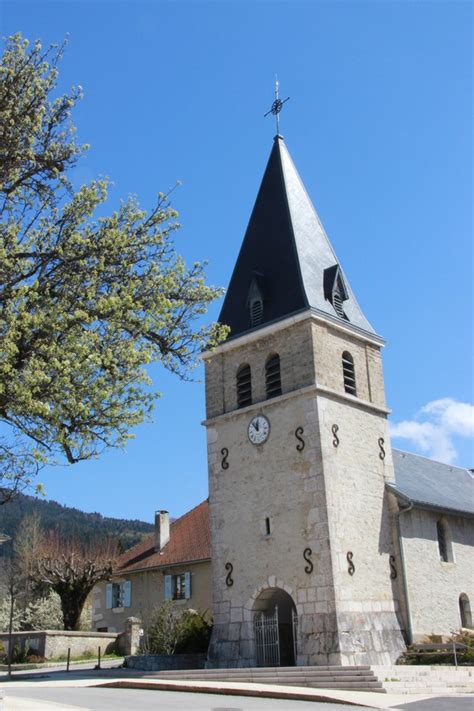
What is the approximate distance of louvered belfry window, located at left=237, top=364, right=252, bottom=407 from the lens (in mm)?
21109

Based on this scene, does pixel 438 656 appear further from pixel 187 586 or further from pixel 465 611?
pixel 187 586

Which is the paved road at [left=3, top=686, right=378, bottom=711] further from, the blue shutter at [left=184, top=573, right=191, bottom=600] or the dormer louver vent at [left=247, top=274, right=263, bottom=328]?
the blue shutter at [left=184, top=573, right=191, bottom=600]

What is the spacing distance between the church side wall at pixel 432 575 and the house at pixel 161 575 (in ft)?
27.2

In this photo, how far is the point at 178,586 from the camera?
27484 mm

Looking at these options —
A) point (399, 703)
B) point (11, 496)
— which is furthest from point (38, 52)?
point (399, 703)

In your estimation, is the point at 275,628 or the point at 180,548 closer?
the point at 275,628

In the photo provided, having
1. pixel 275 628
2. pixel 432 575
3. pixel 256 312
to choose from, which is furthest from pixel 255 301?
pixel 432 575

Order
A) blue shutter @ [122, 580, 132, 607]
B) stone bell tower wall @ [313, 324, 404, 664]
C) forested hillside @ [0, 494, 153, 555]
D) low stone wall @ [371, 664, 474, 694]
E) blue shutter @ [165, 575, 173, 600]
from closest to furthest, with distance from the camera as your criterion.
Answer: low stone wall @ [371, 664, 474, 694], stone bell tower wall @ [313, 324, 404, 664], blue shutter @ [165, 575, 173, 600], blue shutter @ [122, 580, 132, 607], forested hillside @ [0, 494, 153, 555]

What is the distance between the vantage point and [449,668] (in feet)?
54.0

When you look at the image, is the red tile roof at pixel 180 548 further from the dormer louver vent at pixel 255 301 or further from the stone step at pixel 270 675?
the dormer louver vent at pixel 255 301

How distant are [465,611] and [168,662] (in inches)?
337

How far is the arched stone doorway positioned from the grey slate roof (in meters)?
4.22

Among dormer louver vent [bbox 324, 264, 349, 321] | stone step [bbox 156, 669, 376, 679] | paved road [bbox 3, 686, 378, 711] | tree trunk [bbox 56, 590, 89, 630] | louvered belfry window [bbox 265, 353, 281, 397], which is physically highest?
dormer louver vent [bbox 324, 264, 349, 321]

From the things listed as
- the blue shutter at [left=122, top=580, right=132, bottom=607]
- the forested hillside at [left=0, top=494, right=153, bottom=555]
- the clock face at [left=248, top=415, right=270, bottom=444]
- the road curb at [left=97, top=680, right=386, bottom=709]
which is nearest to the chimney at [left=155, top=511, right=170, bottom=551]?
the blue shutter at [left=122, top=580, right=132, bottom=607]
